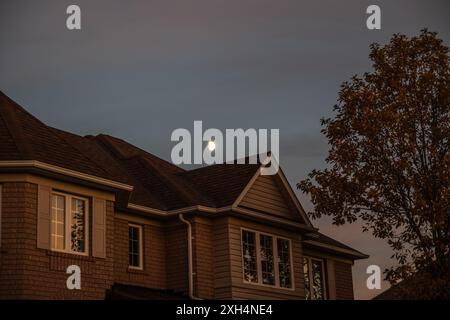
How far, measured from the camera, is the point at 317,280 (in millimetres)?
33531

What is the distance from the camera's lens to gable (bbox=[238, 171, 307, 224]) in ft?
91.4

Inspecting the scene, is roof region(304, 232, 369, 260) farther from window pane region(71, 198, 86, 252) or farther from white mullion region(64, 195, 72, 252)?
white mullion region(64, 195, 72, 252)

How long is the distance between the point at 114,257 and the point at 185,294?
283cm

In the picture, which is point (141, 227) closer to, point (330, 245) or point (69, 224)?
point (69, 224)

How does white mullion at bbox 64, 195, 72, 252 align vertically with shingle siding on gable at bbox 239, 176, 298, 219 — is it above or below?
below

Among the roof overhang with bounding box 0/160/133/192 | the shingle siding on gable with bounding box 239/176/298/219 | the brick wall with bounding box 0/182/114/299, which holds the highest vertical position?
the shingle siding on gable with bounding box 239/176/298/219

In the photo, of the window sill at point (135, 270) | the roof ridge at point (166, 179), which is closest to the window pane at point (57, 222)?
the window sill at point (135, 270)

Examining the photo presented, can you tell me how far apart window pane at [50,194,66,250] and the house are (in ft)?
0.10

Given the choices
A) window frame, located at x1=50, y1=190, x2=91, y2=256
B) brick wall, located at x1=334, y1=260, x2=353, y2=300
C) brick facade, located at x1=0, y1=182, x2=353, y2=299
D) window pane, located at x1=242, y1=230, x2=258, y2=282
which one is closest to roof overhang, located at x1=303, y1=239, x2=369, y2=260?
brick wall, located at x1=334, y1=260, x2=353, y2=300

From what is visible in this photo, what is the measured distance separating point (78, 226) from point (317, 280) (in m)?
13.7

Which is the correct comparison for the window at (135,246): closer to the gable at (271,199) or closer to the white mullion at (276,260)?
the gable at (271,199)

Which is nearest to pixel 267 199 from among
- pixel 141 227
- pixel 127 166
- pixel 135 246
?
pixel 141 227

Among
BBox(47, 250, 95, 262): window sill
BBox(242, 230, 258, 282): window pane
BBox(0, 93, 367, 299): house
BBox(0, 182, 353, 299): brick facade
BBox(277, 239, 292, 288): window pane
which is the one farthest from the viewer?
BBox(277, 239, 292, 288): window pane
